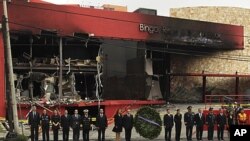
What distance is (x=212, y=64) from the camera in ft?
125

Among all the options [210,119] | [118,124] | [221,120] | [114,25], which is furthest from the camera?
[114,25]

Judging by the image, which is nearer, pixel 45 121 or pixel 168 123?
pixel 45 121

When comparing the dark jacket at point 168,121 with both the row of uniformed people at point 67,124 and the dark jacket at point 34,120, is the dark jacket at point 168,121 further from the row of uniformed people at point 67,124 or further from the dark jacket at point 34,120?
the dark jacket at point 34,120

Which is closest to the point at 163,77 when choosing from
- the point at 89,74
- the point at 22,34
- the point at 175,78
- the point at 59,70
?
the point at 175,78

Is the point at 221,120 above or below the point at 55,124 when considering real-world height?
below

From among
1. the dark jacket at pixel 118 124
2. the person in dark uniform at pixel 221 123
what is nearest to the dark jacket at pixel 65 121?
the dark jacket at pixel 118 124

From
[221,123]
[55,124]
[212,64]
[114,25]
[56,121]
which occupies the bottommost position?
[221,123]

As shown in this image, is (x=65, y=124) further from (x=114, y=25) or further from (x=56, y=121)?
(x=114, y=25)

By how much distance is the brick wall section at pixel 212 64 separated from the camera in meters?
37.4

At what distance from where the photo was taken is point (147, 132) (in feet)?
62.1

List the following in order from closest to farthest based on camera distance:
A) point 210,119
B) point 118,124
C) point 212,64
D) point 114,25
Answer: point 118,124 < point 210,119 < point 114,25 < point 212,64

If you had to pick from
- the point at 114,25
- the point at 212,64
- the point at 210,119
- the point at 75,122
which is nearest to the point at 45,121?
the point at 75,122

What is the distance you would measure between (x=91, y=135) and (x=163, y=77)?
14.1 metres

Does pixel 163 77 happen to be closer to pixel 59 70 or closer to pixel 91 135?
pixel 59 70
